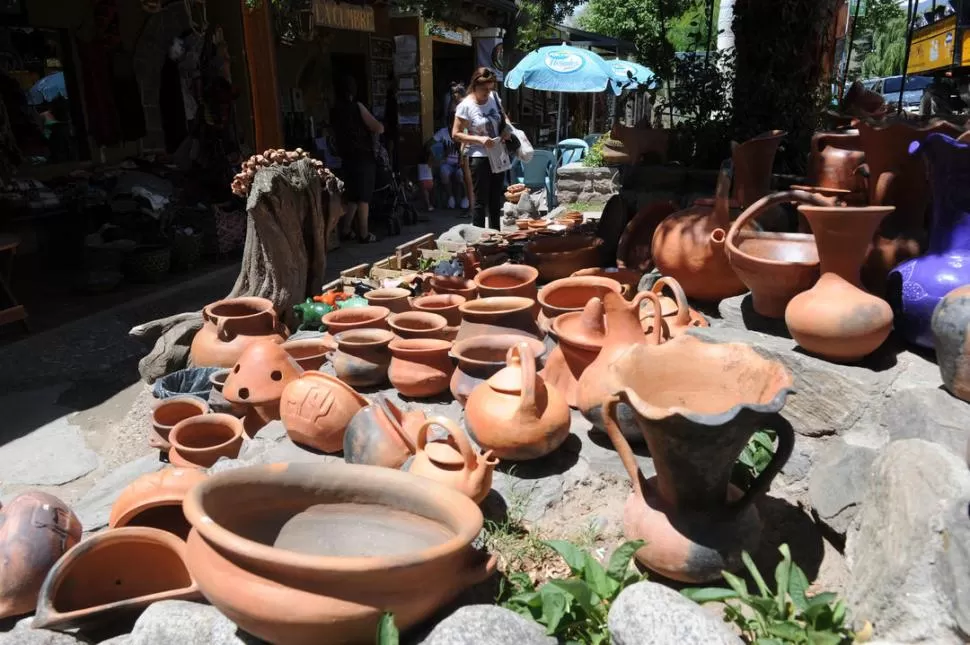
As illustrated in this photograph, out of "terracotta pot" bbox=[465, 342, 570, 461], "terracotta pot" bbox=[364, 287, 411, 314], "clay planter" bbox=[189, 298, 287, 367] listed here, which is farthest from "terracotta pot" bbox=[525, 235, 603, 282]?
"terracotta pot" bbox=[465, 342, 570, 461]

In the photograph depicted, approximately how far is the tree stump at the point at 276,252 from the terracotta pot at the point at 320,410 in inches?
68.8

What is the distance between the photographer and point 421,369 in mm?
2896

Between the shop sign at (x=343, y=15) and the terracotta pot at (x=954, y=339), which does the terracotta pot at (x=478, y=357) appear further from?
the shop sign at (x=343, y=15)

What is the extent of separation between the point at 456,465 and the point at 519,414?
303 millimetres

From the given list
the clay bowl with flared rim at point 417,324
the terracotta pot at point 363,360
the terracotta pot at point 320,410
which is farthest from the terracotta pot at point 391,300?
Result: the terracotta pot at point 320,410

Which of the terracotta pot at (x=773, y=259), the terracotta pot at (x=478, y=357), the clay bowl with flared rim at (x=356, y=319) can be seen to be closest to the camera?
the terracotta pot at (x=773, y=259)

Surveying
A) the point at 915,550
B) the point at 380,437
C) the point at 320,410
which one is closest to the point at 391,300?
the point at 320,410

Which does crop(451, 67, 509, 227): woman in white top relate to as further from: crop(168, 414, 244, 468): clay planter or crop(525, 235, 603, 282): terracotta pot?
crop(168, 414, 244, 468): clay planter

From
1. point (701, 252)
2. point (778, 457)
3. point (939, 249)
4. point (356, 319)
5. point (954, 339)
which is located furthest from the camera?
point (356, 319)

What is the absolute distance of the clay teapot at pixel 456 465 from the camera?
1.99 m

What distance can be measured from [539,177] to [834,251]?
7.94 meters

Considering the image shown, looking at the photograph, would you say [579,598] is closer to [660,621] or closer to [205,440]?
[660,621]

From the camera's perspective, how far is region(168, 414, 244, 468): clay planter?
272 cm

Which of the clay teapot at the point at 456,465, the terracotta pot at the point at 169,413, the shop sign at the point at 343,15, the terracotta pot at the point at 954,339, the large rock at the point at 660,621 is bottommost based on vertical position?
the terracotta pot at the point at 169,413
